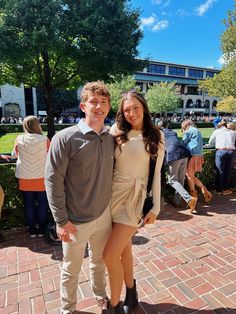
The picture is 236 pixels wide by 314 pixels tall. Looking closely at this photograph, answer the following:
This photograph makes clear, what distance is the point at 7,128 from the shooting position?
1022 inches

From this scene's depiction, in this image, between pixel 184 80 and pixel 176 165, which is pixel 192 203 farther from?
pixel 184 80

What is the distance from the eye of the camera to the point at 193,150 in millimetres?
5219

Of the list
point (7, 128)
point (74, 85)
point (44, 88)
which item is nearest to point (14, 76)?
point (44, 88)

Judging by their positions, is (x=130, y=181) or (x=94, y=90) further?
(x=130, y=181)

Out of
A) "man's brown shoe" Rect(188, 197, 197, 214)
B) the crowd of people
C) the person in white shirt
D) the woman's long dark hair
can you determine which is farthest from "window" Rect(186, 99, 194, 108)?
the crowd of people

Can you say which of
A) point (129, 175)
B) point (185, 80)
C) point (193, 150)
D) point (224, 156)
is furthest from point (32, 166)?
point (185, 80)

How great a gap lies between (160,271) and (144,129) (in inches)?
73.3

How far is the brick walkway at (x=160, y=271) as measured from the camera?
2.46m

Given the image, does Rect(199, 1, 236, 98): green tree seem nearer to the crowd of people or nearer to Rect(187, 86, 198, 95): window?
the crowd of people

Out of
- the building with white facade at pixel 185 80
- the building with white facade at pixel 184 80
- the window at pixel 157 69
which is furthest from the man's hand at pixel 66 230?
the window at pixel 157 69

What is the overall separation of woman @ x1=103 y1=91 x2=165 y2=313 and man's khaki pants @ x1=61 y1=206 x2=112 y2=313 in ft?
0.33

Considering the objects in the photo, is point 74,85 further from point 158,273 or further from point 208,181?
point 158,273

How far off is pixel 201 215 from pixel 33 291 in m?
3.31

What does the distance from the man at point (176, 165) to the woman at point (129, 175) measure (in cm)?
289
